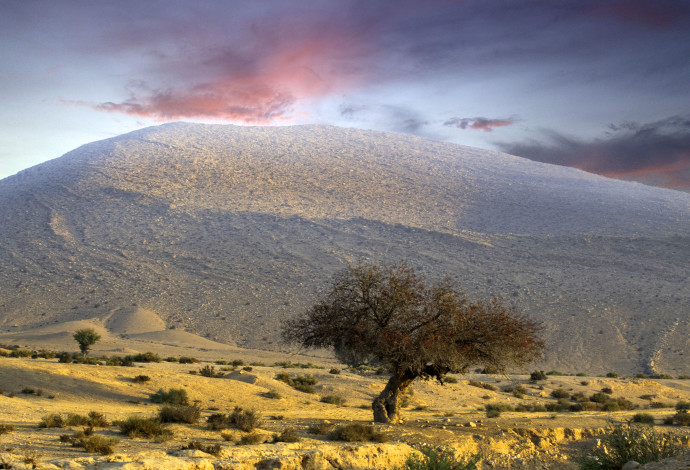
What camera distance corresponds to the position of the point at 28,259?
61.6m

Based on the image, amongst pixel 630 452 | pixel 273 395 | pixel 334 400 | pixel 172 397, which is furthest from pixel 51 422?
pixel 630 452

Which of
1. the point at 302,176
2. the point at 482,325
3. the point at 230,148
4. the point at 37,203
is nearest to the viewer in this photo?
the point at 482,325

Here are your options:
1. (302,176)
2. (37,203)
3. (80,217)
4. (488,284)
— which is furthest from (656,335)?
(37,203)

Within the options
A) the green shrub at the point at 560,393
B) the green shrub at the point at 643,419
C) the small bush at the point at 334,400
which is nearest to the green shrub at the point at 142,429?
the small bush at the point at 334,400

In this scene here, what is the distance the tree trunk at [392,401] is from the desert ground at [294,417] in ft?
2.22

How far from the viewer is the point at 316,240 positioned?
220 ft

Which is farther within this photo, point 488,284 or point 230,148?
point 230,148

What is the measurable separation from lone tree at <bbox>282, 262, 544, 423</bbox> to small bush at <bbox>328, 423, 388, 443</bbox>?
2195 millimetres

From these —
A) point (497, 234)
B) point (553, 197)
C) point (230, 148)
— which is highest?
point (230, 148)

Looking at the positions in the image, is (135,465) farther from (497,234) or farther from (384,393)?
(497,234)

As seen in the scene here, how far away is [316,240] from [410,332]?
5222 centimetres

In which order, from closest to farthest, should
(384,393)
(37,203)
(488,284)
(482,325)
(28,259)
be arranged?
(482,325), (384,393), (488,284), (28,259), (37,203)

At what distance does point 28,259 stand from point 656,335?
6727 centimetres

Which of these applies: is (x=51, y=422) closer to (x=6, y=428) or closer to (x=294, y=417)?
(x=6, y=428)
